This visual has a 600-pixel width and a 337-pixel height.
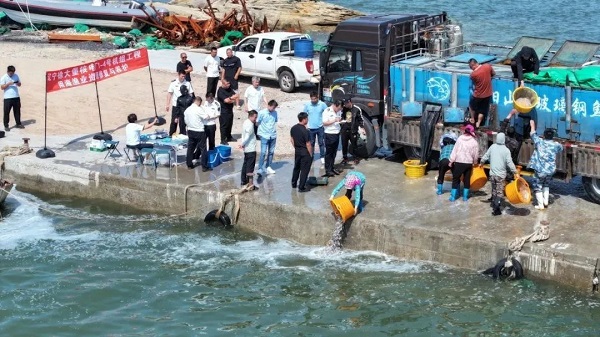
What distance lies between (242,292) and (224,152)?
492 centimetres

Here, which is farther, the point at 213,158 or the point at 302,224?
the point at 213,158

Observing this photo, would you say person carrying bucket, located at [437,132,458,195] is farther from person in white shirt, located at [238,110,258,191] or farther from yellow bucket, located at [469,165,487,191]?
person in white shirt, located at [238,110,258,191]

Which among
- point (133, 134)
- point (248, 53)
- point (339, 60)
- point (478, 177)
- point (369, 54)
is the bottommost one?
point (478, 177)

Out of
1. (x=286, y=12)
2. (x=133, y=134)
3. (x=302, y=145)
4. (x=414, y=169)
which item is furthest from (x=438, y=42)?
(x=286, y=12)

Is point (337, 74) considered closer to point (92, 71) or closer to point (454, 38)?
point (454, 38)

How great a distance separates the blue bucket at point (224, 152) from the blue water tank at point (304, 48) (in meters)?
7.01

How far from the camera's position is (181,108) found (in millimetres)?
20172

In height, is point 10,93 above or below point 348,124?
above

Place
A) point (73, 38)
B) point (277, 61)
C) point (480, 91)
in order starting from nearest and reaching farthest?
point (480, 91) < point (277, 61) < point (73, 38)

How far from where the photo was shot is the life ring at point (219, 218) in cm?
1673

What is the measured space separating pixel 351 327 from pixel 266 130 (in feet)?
16.4

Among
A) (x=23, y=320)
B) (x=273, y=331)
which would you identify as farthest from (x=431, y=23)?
(x=23, y=320)

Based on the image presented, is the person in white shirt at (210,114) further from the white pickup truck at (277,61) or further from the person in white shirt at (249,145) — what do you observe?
the white pickup truck at (277,61)

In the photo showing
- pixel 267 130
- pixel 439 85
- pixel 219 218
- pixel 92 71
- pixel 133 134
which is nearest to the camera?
pixel 219 218
